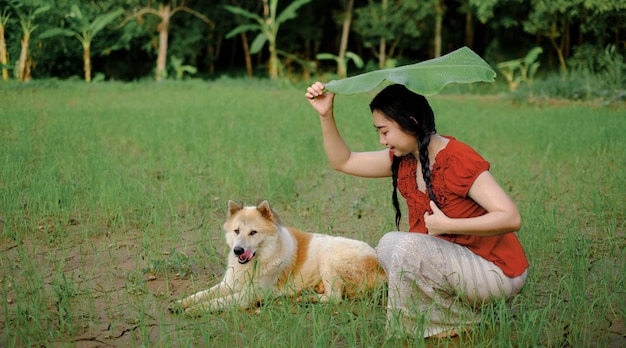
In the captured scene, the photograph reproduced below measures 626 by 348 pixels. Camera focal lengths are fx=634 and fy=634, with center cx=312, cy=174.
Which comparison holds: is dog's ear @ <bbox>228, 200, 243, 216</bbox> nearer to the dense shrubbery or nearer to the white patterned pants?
the white patterned pants

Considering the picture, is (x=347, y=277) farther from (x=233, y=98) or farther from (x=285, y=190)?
(x=233, y=98)

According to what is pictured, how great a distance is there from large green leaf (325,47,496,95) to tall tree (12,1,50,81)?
24.9 feet

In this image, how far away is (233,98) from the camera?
14328 millimetres

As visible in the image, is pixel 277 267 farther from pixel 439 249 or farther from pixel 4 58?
pixel 4 58

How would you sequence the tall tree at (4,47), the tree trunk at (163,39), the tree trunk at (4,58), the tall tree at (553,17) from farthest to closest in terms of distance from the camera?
1. the tree trunk at (163,39)
2. the tall tree at (553,17)
3. the tree trunk at (4,58)
4. the tall tree at (4,47)

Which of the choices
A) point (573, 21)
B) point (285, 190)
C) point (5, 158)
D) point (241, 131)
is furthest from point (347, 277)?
point (573, 21)

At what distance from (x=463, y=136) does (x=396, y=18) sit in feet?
37.0

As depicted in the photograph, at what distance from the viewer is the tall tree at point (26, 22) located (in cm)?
952

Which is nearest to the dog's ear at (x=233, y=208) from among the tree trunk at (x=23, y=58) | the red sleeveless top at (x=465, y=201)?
the red sleeveless top at (x=465, y=201)

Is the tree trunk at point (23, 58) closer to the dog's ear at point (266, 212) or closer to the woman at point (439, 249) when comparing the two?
the dog's ear at point (266, 212)

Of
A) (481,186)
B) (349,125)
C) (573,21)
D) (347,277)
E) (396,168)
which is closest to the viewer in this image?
(481,186)

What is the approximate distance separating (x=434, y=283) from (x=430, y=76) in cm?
106

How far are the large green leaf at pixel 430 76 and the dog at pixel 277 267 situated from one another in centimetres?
104

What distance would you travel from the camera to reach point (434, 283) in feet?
10.7
